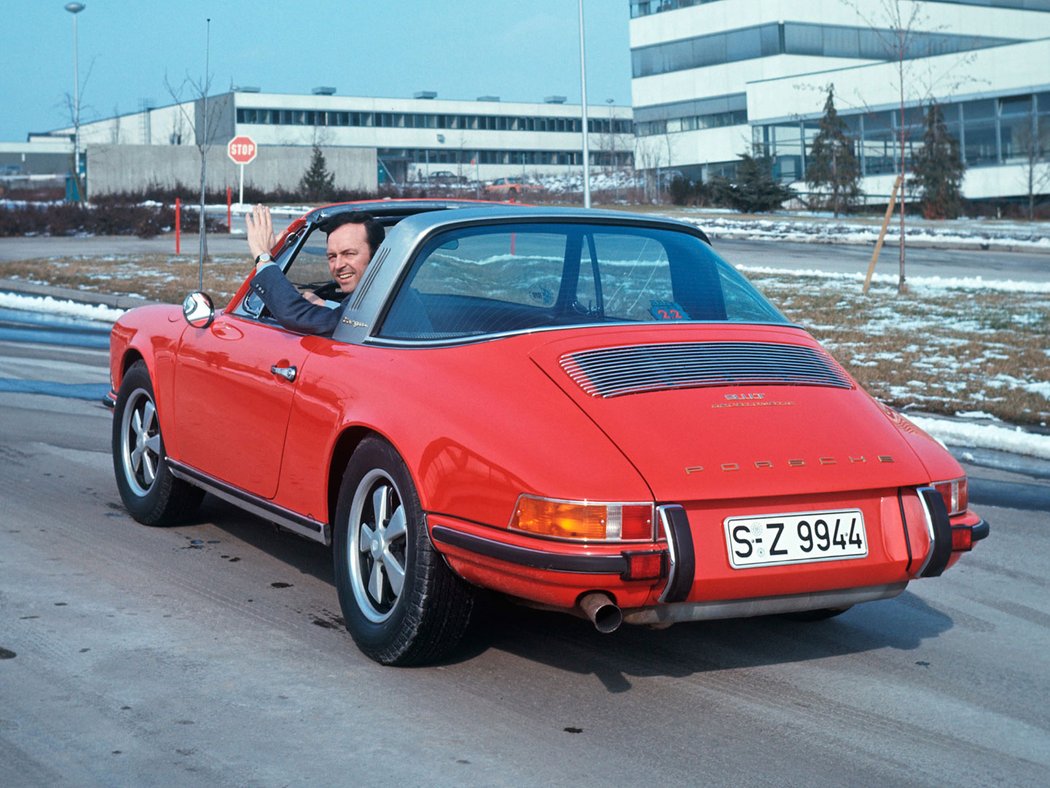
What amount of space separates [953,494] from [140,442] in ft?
12.7

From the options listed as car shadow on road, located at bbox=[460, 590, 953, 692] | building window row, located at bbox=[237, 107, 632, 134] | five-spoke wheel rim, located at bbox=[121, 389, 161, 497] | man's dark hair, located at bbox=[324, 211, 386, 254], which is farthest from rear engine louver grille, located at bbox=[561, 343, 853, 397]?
building window row, located at bbox=[237, 107, 632, 134]

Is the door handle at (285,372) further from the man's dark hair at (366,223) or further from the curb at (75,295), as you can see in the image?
the curb at (75,295)

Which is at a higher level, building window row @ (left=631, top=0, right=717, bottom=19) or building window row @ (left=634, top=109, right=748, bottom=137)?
building window row @ (left=631, top=0, right=717, bottom=19)

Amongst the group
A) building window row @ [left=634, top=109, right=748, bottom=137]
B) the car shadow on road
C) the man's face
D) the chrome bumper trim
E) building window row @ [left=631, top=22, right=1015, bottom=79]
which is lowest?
the car shadow on road

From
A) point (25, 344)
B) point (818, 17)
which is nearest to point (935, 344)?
point (25, 344)

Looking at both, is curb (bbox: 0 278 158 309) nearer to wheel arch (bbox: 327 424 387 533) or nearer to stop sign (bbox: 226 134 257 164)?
wheel arch (bbox: 327 424 387 533)

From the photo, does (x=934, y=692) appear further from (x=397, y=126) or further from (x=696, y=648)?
(x=397, y=126)

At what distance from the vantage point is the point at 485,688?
4.09m

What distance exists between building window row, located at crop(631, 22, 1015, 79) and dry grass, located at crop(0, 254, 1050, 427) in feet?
151

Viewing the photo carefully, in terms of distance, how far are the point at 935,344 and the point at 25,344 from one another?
9584 millimetres

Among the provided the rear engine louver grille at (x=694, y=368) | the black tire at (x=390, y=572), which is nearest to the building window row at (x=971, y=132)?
the rear engine louver grille at (x=694, y=368)

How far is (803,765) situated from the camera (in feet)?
11.5

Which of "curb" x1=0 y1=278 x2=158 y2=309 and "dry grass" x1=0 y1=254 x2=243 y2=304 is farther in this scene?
"dry grass" x1=0 y1=254 x2=243 y2=304

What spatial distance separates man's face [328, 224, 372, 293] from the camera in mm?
5477
